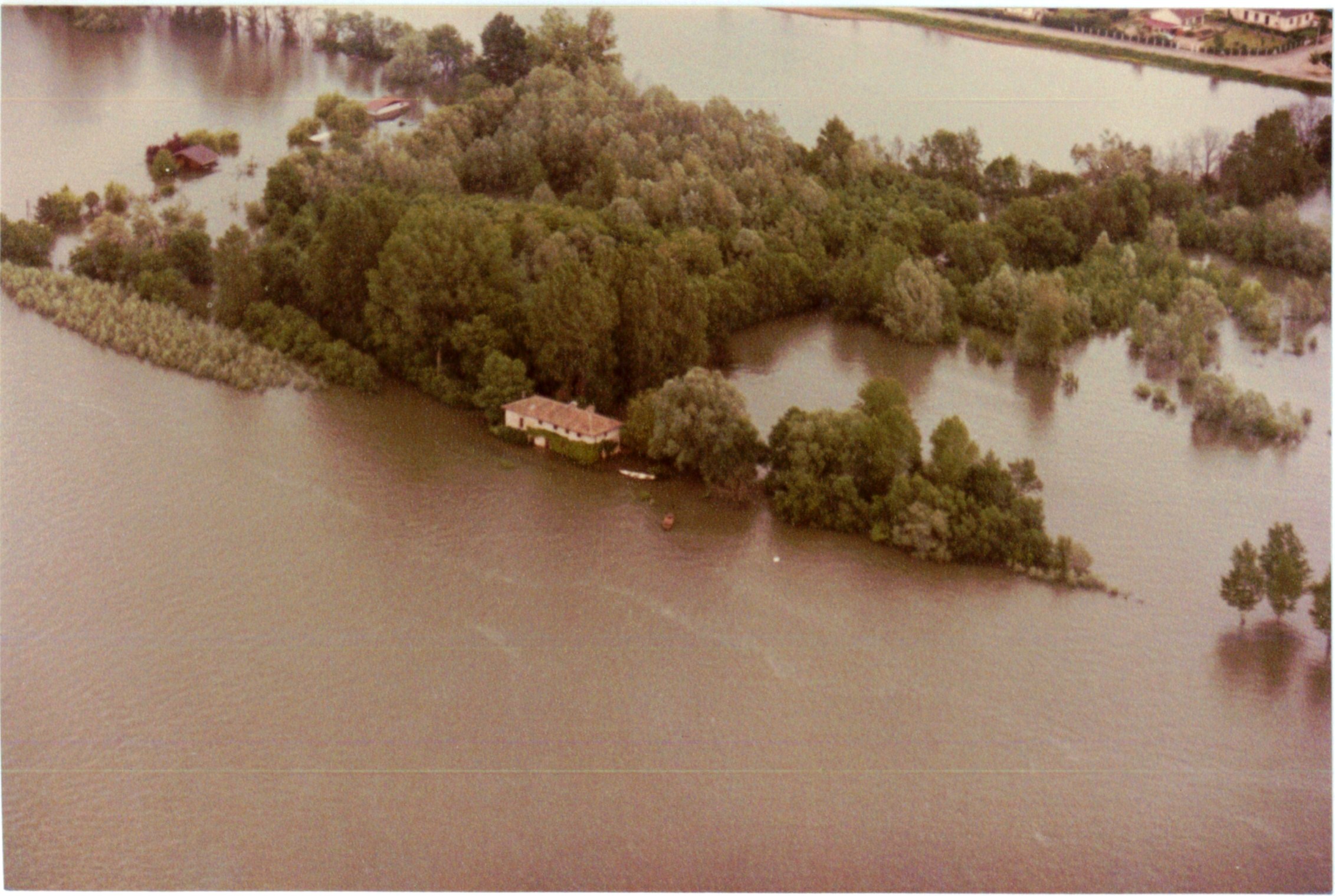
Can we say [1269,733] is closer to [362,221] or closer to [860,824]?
[860,824]

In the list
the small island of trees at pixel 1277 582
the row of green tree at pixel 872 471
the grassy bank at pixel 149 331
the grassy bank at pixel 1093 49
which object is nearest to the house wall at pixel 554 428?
the row of green tree at pixel 872 471

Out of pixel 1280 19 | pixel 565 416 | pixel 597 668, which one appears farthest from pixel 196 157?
pixel 1280 19

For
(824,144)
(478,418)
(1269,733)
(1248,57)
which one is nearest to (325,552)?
(478,418)

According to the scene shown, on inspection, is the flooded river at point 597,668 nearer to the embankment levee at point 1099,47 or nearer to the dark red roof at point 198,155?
the embankment levee at point 1099,47

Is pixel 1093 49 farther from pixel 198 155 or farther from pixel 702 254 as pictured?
pixel 198 155

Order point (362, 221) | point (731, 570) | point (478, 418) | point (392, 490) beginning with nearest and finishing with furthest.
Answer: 1. point (731, 570)
2. point (392, 490)
3. point (478, 418)
4. point (362, 221)

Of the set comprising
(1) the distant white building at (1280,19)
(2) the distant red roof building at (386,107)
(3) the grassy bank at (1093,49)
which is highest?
(1) the distant white building at (1280,19)
